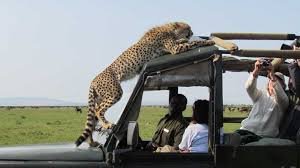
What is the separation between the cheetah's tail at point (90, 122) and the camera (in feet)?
17.0

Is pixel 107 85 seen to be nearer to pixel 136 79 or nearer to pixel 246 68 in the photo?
pixel 136 79

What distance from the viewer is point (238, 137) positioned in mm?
4707

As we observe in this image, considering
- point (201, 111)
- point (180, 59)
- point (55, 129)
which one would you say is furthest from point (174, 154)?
point (55, 129)

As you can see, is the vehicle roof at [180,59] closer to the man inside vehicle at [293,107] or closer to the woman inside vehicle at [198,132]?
the woman inside vehicle at [198,132]

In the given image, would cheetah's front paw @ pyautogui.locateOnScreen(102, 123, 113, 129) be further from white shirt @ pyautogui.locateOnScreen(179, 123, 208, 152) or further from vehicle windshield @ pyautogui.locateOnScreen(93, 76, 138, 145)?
white shirt @ pyautogui.locateOnScreen(179, 123, 208, 152)

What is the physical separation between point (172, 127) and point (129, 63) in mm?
931

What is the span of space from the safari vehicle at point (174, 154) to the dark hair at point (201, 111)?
0.17 m

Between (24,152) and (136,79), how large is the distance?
1029 millimetres

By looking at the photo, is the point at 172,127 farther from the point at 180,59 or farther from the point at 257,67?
the point at 180,59

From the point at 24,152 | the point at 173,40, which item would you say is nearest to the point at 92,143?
the point at 24,152

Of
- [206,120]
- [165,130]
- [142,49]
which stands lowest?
[165,130]

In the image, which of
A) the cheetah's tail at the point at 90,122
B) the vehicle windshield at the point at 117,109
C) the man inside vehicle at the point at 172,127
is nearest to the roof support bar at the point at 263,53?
the vehicle windshield at the point at 117,109

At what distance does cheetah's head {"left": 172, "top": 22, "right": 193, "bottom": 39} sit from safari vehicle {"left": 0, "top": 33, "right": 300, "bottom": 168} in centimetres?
86

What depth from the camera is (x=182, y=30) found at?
5949 mm
